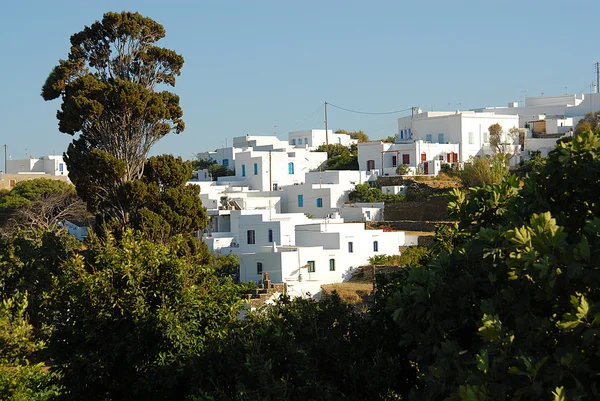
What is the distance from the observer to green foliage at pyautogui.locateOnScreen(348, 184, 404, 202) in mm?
42688

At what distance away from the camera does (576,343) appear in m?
5.83

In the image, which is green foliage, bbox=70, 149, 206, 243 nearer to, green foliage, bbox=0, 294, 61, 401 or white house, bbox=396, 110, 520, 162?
green foliage, bbox=0, 294, 61, 401

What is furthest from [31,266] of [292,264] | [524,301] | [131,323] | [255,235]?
[524,301]

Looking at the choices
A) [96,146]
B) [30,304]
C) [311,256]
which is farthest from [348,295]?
[30,304]

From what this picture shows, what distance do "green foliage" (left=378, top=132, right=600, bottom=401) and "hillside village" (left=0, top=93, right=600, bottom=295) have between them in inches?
793

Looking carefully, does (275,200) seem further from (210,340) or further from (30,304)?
(210,340)

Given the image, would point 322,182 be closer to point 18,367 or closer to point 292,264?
point 292,264

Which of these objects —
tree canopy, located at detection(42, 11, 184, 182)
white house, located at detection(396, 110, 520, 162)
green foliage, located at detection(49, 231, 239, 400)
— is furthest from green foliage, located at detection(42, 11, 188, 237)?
white house, located at detection(396, 110, 520, 162)

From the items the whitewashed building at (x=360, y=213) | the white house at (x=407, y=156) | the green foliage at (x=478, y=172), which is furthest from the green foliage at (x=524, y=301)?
the white house at (x=407, y=156)

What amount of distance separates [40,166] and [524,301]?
185ft

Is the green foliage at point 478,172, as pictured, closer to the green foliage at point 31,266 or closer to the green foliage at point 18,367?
the green foliage at point 31,266

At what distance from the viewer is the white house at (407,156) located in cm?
4644

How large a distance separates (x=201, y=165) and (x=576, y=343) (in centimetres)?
5393

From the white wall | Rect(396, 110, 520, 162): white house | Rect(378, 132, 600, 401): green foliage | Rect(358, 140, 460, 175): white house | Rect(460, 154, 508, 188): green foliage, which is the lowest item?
the white wall
